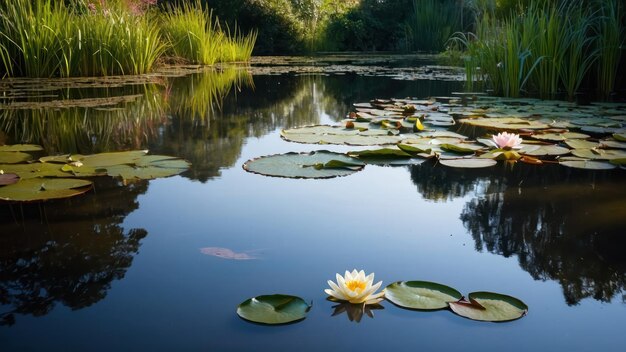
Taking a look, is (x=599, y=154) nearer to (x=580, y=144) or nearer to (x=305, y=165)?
(x=580, y=144)

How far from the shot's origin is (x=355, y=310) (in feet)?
3.33

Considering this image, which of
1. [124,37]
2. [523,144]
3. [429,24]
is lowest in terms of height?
[523,144]

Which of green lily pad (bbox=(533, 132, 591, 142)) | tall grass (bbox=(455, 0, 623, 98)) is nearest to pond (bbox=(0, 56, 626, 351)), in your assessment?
green lily pad (bbox=(533, 132, 591, 142))

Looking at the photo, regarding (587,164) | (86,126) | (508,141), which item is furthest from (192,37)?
(587,164)

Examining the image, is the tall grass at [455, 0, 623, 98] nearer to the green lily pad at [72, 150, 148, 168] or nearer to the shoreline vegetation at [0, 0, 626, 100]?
the shoreline vegetation at [0, 0, 626, 100]

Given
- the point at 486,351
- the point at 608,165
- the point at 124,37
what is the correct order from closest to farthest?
the point at 486,351 < the point at 608,165 < the point at 124,37

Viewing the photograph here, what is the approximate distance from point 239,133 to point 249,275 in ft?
6.34

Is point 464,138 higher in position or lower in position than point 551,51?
lower

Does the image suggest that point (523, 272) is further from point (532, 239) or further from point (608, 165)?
point (608, 165)

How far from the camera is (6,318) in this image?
0.96 meters

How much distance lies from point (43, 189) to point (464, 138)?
6.12 ft

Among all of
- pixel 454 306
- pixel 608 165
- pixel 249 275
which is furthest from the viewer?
pixel 608 165

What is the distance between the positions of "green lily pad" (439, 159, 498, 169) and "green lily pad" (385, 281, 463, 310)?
44.4 inches

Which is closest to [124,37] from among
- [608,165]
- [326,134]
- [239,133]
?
[239,133]
